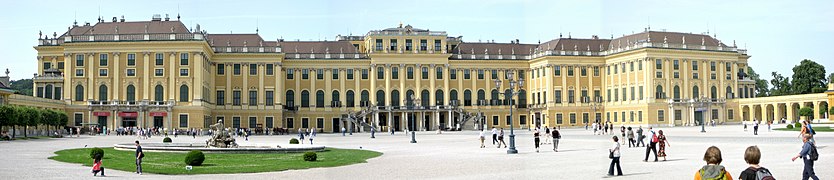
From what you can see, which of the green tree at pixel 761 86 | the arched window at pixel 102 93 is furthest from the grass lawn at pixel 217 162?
the green tree at pixel 761 86

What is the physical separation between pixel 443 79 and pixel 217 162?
189 ft

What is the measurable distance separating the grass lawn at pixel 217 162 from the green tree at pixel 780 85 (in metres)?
81.8

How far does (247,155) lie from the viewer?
3031 cm

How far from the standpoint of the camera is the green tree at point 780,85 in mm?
99906

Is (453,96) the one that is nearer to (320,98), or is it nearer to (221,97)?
(320,98)

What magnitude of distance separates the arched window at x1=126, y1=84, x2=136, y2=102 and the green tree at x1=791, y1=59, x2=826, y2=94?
6860cm

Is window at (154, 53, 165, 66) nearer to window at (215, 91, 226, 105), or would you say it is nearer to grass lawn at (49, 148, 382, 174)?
window at (215, 91, 226, 105)

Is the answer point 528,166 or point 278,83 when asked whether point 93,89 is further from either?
point 528,166

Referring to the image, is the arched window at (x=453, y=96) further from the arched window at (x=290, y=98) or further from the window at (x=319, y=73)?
the arched window at (x=290, y=98)

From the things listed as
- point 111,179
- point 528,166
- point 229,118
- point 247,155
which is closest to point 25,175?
point 111,179

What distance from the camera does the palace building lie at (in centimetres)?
7731

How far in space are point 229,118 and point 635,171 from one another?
60.6 m

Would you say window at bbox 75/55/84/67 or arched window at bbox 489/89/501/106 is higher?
window at bbox 75/55/84/67

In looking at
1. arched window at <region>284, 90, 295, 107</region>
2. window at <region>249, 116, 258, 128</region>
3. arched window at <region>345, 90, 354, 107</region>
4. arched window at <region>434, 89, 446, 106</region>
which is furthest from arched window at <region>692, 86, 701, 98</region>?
window at <region>249, 116, 258, 128</region>
